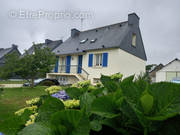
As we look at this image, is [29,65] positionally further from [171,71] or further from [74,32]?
[171,71]

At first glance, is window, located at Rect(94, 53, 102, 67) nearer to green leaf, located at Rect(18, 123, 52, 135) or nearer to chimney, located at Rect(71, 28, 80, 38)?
chimney, located at Rect(71, 28, 80, 38)

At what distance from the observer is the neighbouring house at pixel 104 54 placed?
37.0ft

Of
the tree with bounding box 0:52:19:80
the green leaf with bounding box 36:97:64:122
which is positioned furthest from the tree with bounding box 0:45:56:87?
the green leaf with bounding box 36:97:64:122

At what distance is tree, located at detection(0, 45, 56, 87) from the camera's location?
950cm

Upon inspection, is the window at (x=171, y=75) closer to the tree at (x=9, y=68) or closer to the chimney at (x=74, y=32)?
the chimney at (x=74, y=32)

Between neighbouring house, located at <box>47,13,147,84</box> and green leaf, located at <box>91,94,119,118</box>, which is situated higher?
neighbouring house, located at <box>47,13,147,84</box>

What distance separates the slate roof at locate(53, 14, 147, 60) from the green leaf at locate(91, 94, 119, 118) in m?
10.7

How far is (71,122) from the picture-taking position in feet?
1.18

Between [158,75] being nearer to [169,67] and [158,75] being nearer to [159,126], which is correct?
[169,67]

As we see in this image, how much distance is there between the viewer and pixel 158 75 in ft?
55.8

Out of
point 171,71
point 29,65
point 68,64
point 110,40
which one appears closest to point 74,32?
point 68,64

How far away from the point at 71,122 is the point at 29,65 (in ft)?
34.0

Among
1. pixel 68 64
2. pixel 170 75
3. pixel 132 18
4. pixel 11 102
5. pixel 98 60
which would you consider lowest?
pixel 11 102

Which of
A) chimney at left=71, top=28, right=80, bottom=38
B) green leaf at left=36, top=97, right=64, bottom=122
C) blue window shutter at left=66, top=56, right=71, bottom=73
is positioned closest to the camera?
green leaf at left=36, top=97, right=64, bottom=122
